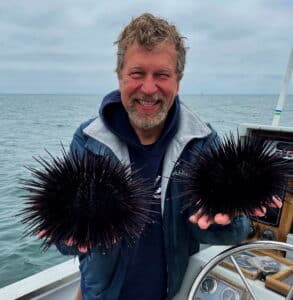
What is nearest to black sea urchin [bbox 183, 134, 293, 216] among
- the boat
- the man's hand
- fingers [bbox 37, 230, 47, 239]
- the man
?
the man's hand

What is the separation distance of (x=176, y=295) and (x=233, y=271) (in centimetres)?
30

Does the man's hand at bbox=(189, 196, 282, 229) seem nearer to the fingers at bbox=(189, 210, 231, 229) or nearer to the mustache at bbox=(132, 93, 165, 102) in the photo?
the fingers at bbox=(189, 210, 231, 229)

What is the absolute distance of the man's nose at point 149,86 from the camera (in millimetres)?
1457

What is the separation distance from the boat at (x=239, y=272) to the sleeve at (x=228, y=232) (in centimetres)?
Answer: 8

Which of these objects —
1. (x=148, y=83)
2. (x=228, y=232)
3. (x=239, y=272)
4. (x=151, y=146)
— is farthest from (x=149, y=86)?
(x=239, y=272)

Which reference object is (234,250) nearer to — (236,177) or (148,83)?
(236,177)

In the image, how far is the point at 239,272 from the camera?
1356 mm

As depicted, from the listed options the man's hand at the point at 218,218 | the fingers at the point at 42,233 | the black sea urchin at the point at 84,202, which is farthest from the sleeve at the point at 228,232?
the fingers at the point at 42,233

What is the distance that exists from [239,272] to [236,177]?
0.41 meters

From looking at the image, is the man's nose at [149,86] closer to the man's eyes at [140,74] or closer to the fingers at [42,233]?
the man's eyes at [140,74]

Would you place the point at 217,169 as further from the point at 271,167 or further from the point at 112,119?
the point at 112,119

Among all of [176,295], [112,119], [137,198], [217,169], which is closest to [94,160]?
[137,198]

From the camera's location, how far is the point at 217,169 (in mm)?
1220

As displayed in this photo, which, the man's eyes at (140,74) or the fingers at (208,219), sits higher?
the man's eyes at (140,74)
